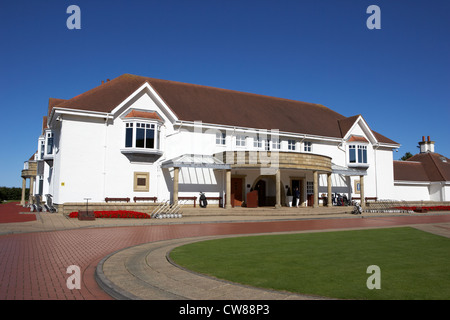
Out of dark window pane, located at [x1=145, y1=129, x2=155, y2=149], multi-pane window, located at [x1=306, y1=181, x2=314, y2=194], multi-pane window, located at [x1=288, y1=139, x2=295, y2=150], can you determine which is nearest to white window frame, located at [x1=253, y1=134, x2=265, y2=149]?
multi-pane window, located at [x1=288, y1=139, x2=295, y2=150]

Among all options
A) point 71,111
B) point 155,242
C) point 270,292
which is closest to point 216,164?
point 71,111

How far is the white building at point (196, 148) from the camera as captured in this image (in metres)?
25.3

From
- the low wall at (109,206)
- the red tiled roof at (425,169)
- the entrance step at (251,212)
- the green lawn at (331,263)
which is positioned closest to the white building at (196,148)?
the entrance step at (251,212)

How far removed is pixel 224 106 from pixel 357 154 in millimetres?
14615

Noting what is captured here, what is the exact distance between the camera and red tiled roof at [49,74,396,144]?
2759 cm

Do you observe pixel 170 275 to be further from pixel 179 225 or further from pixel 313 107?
pixel 313 107

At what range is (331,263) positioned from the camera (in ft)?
27.2

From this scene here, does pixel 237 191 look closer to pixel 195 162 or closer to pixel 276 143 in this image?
pixel 276 143

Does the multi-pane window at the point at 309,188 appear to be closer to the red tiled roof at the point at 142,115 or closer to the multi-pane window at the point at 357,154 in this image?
the multi-pane window at the point at 357,154

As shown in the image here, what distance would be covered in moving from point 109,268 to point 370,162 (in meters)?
34.3

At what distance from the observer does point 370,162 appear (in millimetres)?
37188

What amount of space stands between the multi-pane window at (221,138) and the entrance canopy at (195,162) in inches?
71.3

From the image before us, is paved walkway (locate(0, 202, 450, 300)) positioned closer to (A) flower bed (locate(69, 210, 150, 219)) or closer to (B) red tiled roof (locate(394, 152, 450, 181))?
(A) flower bed (locate(69, 210, 150, 219))

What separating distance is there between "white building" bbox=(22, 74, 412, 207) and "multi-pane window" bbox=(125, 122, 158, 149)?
8 centimetres
